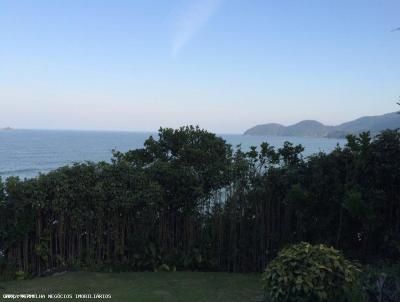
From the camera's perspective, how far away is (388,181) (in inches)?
285

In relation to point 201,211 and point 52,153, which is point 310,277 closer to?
point 201,211

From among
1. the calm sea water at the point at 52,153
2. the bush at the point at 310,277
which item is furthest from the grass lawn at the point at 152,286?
the calm sea water at the point at 52,153

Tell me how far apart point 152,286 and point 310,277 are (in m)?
3.00

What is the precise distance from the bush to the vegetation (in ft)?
7.84

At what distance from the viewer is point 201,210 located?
8.54 m

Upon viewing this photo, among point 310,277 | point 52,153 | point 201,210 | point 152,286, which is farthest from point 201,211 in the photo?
point 52,153

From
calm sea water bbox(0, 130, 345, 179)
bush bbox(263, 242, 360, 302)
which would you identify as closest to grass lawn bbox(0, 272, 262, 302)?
bush bbox(263, 242, 360, 302)

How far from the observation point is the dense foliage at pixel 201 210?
7387 mm

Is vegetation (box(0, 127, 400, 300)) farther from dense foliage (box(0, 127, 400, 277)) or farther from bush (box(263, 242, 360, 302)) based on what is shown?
bush (box(263, 242, 360, 302))

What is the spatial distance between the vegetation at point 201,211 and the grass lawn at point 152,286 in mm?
491

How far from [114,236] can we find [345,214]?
4013 mm

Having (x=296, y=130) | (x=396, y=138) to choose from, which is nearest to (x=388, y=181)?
(x=396, y=138)

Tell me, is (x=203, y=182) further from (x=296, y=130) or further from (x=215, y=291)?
(x=296, y=130)

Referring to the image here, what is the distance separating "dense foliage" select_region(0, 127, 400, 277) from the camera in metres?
7.39
